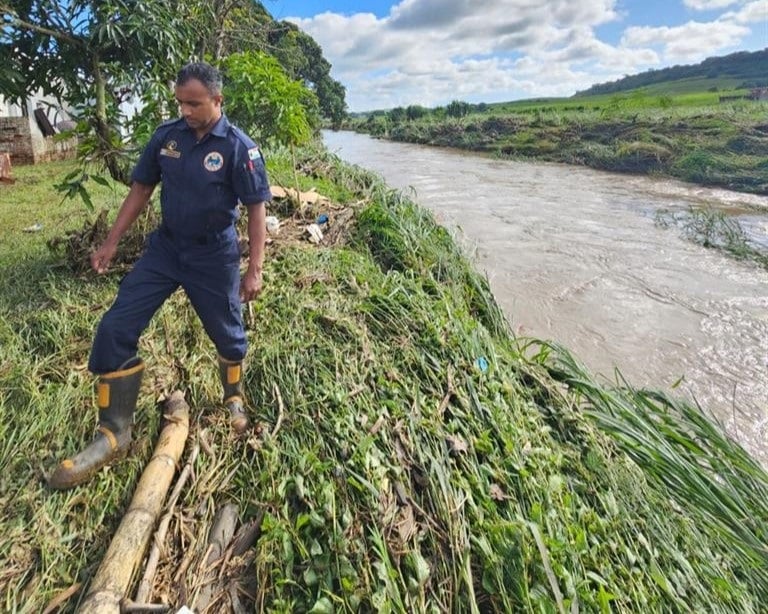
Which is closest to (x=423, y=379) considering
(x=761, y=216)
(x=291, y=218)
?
(x=291, y=218)

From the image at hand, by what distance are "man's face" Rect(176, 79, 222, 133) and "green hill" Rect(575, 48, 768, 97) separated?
66255 mm

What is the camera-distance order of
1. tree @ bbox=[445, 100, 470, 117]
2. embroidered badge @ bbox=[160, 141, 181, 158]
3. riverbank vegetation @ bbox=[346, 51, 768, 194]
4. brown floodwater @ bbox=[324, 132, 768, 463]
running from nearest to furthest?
embroidered badge @ bbox=[160, 141, 181, 158], brown floodwater @ bbox=[324, 132, 768, 463], riverbank vegetation @ bbox=[346, 51, 768, 194], tree @ bbox=[445, 100, 470, 117]

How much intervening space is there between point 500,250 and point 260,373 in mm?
5219

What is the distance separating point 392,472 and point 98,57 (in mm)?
3674

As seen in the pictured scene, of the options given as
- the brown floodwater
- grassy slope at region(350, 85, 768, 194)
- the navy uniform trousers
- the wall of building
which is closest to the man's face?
the navy uniform trousers

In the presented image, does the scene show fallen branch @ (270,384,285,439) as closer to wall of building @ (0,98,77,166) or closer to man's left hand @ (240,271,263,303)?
man's left hand @ (240,271,263,303)

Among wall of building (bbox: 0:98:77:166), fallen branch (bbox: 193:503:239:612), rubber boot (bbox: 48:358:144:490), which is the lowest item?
fallen branch (bbox: 193:503:239:612)

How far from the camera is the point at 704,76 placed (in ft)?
221

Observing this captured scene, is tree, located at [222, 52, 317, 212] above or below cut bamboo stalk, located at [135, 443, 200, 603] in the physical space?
above

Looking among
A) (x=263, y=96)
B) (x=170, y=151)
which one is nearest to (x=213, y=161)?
(x=170, y=151)

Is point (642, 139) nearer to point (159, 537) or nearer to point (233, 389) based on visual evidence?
point (233, 389)

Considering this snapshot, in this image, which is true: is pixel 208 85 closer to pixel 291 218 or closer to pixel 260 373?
pixel 260 373

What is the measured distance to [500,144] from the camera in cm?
2241

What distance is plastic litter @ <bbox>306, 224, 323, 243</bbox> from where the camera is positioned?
4.59 m
